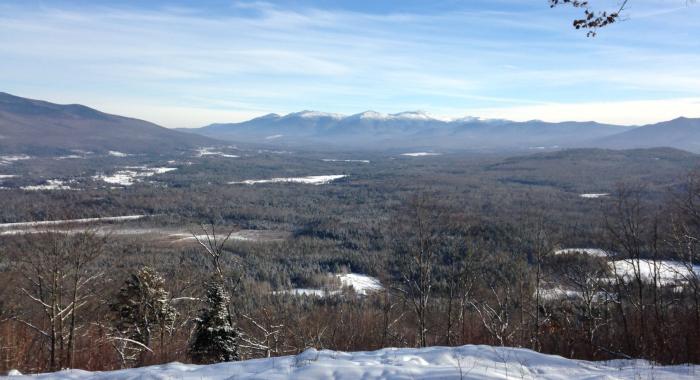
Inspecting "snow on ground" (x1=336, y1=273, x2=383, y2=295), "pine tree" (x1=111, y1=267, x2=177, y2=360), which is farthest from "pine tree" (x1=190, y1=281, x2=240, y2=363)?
"snow on ground" (x1=336, y1=273, x2=383, y2=295)

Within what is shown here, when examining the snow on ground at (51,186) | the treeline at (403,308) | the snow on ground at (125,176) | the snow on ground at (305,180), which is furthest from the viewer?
the snow on ground at (305,180)

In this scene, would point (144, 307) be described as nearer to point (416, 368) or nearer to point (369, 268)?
point (416, 368)

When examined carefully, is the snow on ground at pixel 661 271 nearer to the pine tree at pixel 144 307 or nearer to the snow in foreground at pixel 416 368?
the snow in foreground at pixel 416 368

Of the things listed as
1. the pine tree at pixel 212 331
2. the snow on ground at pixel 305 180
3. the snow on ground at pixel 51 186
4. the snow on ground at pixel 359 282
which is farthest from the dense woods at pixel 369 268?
the snow on ground at pixel 51 186

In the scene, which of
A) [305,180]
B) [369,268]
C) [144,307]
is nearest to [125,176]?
[305,180]

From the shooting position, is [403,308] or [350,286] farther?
[350,286]

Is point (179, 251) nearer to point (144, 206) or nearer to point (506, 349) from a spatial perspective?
point (144, 206)
